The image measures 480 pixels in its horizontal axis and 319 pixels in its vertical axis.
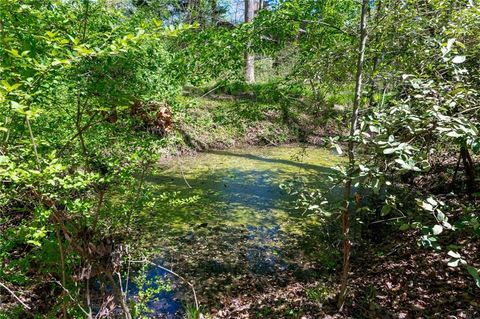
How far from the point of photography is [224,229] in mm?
6762

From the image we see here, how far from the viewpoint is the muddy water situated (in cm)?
496

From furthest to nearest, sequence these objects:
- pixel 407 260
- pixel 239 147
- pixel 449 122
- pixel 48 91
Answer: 1. pixel 239 147
2. pixel 407 260
3. pixel 48 91
4. pixel 449 122

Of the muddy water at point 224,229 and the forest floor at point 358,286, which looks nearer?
the forest floor at point 358,286

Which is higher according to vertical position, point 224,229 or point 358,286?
point 358,286

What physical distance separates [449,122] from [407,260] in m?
3.75

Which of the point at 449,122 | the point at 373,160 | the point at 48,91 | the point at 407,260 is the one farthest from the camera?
the point at 407,260

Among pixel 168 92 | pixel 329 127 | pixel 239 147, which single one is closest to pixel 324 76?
pixel 168 92

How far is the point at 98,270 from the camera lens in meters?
3.06

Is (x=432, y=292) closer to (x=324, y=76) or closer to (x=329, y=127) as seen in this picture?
(x=324, y=76)

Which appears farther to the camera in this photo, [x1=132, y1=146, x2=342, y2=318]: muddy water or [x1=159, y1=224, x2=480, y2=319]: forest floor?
[x1=132, y1=146, x2=342, y2=318]: muddy water

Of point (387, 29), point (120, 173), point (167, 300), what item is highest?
point (387, 29)

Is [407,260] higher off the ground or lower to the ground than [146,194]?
lower

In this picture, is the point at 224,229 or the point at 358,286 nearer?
the point at 358,286

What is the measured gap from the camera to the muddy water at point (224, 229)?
16.3 ft
